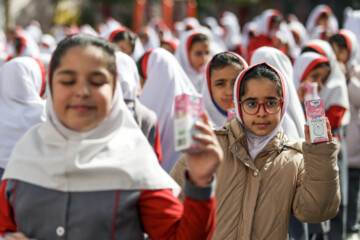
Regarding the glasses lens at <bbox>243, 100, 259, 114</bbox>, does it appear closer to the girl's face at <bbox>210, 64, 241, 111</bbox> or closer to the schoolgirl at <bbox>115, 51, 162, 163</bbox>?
the schoolgirl at <bbox>115, 51, 162, 163</bbox>

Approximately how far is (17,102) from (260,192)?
2178 mm

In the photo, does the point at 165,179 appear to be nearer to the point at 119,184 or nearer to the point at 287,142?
the point at 119,184

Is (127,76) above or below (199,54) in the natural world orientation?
below

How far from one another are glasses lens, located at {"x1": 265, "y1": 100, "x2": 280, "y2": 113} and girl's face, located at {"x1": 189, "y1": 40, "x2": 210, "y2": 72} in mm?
3417

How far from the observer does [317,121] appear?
7.88 feet

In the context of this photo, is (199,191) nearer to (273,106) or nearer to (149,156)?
(149,156)

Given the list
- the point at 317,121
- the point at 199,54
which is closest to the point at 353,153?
the point at 199,54

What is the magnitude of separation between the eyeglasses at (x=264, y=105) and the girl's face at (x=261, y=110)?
0.01 m

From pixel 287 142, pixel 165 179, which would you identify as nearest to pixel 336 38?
pixel 287 142

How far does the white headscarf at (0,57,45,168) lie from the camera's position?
387 cm

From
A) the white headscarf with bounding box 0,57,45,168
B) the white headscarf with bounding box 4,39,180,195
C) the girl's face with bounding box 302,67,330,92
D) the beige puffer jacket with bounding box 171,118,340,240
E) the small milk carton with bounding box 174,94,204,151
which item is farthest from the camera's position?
the girl's face with bounding box 302,67,330,92

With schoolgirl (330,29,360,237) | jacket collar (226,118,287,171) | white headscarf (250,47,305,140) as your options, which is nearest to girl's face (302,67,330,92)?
schoolgirl (330,29,360,237)

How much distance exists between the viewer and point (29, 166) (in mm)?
1951

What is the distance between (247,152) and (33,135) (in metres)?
1.14
